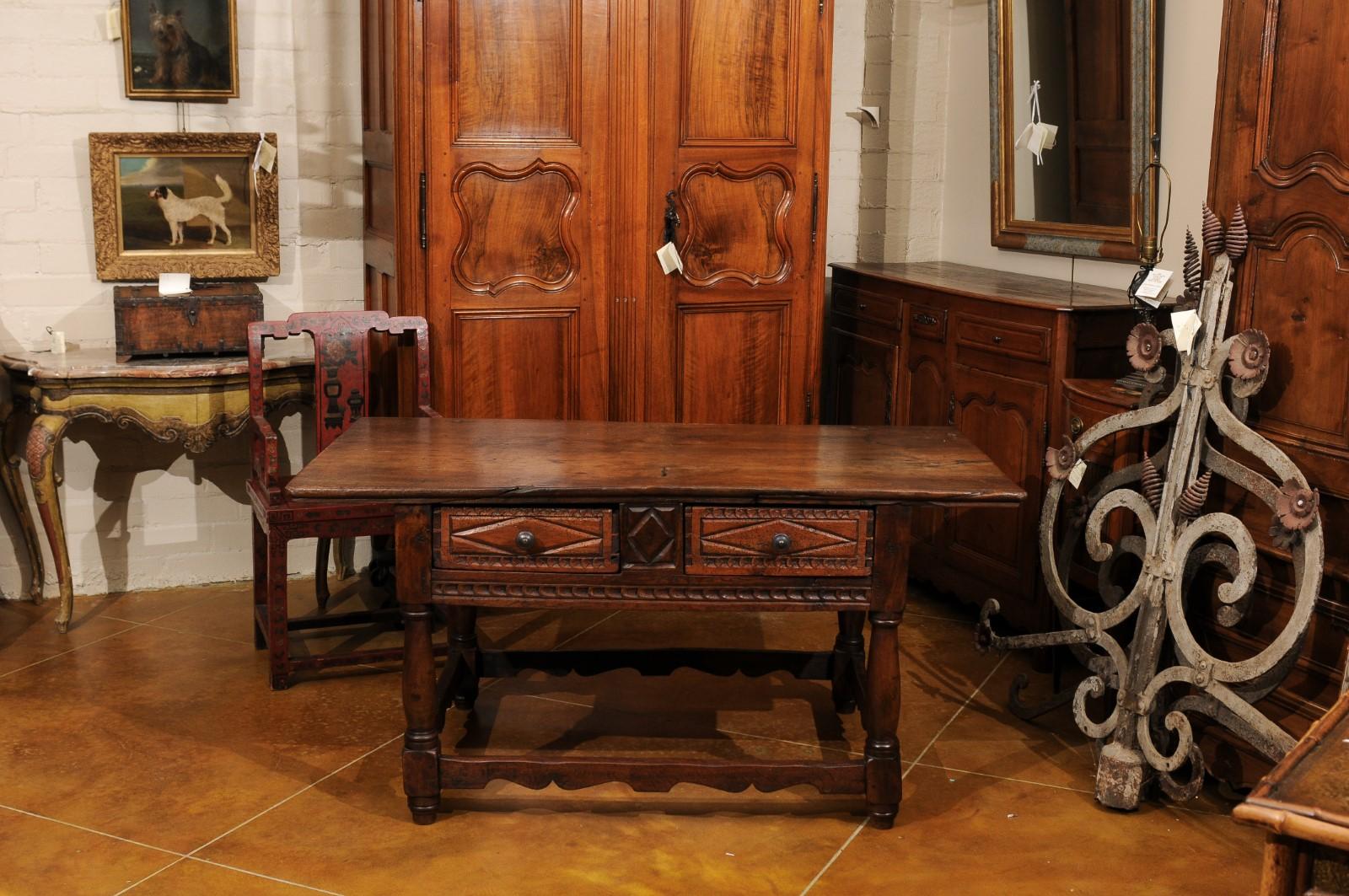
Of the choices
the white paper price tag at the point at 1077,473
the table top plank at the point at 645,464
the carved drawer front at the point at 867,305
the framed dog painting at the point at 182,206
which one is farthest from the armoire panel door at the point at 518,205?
the white paper price tag at the point at 1077,473

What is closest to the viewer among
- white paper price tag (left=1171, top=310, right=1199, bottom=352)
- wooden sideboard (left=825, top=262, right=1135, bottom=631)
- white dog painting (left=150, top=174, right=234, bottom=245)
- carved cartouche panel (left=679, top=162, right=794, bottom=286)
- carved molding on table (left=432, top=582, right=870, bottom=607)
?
carved molding on table (left=432, top=582, right=870, bottom=607)

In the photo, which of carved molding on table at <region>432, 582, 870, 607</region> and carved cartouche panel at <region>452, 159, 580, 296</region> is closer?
carved molding on table at <region>432, 582, 870, 607</region>

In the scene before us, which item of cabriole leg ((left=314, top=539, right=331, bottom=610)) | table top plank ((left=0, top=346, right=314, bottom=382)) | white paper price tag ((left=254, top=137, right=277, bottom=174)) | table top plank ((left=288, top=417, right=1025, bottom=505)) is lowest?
cabriole leg ((left=314, top=539, right=331, bottom=610))

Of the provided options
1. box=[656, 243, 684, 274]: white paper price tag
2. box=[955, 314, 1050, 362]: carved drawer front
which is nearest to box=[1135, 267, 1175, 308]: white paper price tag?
box=[955, 314, 1050, 362]: carved drawer front

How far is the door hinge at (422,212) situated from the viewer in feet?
15.3

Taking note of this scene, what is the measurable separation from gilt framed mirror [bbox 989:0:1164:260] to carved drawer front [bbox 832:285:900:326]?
549mm

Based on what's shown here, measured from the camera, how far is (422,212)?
4.67m

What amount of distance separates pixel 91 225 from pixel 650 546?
275 cm

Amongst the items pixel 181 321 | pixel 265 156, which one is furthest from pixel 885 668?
pixel 265 156

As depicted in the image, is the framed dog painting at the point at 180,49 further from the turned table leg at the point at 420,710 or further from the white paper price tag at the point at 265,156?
the turned table leg at the point at 420,710

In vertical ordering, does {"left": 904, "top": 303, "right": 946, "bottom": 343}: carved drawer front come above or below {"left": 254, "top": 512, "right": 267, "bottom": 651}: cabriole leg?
above

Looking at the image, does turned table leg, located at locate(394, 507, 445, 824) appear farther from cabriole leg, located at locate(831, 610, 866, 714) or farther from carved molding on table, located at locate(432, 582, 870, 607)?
cabriole leg, located at locate(831, 610, 866, 714)

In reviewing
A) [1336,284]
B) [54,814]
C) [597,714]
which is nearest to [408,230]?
[597,714]

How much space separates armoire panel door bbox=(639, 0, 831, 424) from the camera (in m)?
4.88
